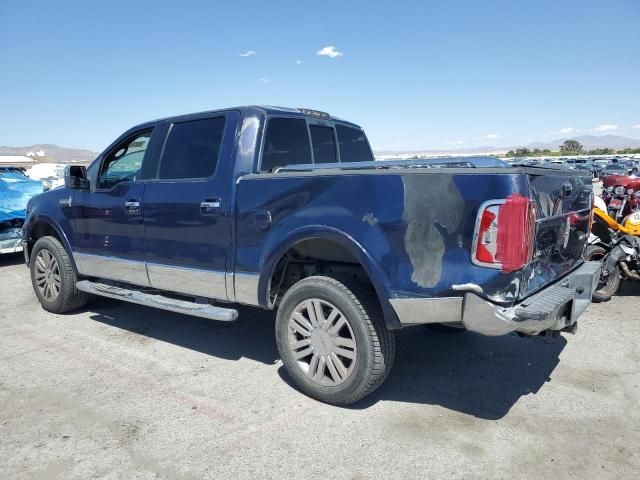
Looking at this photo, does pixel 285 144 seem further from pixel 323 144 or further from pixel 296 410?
pixel 296 410

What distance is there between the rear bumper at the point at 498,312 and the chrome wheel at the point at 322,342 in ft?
1.53

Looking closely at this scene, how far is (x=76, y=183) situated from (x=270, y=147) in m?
2.36

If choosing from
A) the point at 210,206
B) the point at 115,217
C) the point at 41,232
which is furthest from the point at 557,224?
the point at 41,232

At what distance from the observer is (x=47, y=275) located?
565cm

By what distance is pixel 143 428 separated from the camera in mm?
3162

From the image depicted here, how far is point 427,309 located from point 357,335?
20.8 inches

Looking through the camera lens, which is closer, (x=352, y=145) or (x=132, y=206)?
(x=132, y=206)

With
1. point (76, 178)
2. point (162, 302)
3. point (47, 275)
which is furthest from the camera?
point (47, 275)

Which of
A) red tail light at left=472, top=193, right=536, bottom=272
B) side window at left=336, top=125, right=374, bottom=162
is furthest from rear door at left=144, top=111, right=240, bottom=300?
red tail light at left=472, top=193, right=536, bottom=272

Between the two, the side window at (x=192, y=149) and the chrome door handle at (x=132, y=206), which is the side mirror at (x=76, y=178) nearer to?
the chrome door handle at (x=132, y=206)

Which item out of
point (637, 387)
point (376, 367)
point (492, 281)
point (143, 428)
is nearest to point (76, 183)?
point (143, 428)

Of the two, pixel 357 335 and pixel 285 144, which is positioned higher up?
pixel 285 144

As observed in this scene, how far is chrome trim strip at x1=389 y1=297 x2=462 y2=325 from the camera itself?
2854 mm

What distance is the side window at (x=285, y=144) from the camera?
13.0ft
